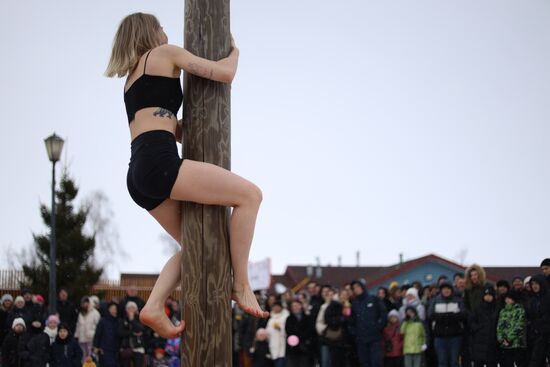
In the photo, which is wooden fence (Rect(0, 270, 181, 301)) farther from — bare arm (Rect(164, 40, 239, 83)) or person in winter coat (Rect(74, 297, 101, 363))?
bare arm (Rect(164, 40, 239, 83))

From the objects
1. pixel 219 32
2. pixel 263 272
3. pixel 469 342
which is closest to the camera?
pixel 219 32

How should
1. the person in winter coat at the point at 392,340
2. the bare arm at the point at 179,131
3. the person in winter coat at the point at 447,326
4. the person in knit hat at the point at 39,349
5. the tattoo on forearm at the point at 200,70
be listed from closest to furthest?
the tattoo on forearm at the point at 200,70 → the bare arm at the point at 179,131 → the person in winter coat at the point at 447,326 → the person in winter coat at the point at 392,340 → the person in knit hat at the point at 39,349

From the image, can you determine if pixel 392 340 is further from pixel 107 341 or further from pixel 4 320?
pixel 4 320

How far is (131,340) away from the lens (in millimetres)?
15102

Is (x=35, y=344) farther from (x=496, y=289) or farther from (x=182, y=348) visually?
(x=182, y=348)

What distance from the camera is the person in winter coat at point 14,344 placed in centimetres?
1467

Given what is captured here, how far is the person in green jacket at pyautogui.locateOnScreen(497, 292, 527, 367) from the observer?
11.9m

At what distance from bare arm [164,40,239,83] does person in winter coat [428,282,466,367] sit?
9206 mm

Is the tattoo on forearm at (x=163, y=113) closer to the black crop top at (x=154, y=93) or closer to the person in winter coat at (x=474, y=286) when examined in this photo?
the black crop top at (x=154, y=93)

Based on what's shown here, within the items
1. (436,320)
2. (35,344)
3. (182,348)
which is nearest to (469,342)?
(436,320)

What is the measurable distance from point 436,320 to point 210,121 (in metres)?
9.24

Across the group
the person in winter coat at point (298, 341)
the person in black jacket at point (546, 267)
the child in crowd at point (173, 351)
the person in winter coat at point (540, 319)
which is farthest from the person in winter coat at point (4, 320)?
the person in black jacket at point (546, 267)

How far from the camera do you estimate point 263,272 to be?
2092cm

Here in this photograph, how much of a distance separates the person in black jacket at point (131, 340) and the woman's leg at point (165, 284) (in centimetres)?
1079
